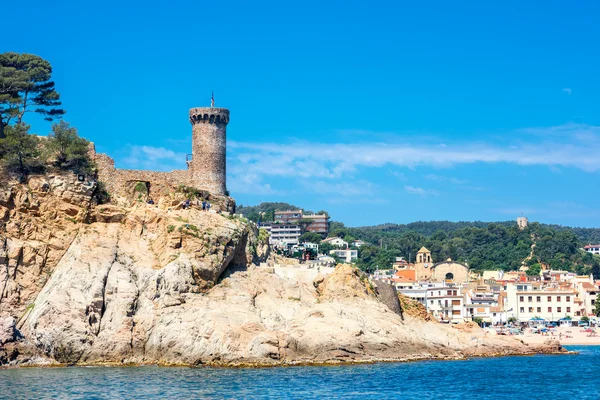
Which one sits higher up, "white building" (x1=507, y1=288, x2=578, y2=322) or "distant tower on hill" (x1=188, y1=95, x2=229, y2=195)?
"distant tower on hill" (x1=188, y1=95, x2=229, y2=195)

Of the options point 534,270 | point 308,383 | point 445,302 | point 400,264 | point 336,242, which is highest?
point 336,242

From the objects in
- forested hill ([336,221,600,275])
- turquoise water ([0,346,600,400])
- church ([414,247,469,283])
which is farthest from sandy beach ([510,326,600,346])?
forested hill ([336,221,600,275])

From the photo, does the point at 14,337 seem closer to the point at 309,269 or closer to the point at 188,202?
the point at 188,202

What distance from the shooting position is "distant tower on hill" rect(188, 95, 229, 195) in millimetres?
58875

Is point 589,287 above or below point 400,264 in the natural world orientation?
below

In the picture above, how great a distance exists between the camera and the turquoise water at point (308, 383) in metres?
38.7

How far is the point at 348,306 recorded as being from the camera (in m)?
52.7

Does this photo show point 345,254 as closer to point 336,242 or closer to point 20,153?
point 336,242

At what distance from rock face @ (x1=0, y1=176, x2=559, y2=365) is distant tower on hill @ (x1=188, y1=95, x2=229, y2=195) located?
11.3 ft

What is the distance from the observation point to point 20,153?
→ 5438cm

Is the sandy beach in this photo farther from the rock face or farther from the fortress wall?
the fortress wall

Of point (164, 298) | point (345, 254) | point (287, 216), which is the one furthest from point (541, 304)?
point (287, 216)

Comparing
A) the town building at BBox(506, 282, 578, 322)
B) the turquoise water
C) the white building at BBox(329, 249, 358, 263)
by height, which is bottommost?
the turquoise water

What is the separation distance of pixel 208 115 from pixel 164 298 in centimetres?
1423
